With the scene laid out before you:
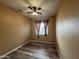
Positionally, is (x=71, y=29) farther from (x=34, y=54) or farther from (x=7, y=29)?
(x=7, y=29)

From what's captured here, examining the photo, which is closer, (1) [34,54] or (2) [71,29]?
(2) [71,29]

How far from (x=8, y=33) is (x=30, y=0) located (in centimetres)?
194

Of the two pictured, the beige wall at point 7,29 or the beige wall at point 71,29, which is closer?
the beige wall at point 71,29

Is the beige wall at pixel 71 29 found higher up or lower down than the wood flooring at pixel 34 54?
higher up

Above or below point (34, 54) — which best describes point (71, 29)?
above

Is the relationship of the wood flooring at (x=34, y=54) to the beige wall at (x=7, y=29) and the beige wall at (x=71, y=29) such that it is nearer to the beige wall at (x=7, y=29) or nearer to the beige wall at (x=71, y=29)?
the beige wall at (x=7, y=29)

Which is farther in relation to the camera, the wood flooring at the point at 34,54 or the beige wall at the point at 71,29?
the wood flooring at the point at 34,54

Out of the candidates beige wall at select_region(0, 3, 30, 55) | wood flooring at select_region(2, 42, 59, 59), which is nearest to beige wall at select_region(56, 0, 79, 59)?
wood flooring at select_region(2, 42, 59, 59)

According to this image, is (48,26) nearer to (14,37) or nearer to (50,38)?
(50,38)

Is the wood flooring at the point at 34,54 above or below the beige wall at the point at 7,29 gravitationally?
below

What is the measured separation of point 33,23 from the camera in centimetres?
620

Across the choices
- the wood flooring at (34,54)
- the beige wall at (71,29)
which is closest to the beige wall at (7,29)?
the wood flooring at (34,54)

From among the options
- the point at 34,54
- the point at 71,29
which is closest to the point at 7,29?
the point at 34,54

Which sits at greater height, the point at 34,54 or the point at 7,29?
the point at 7,29
